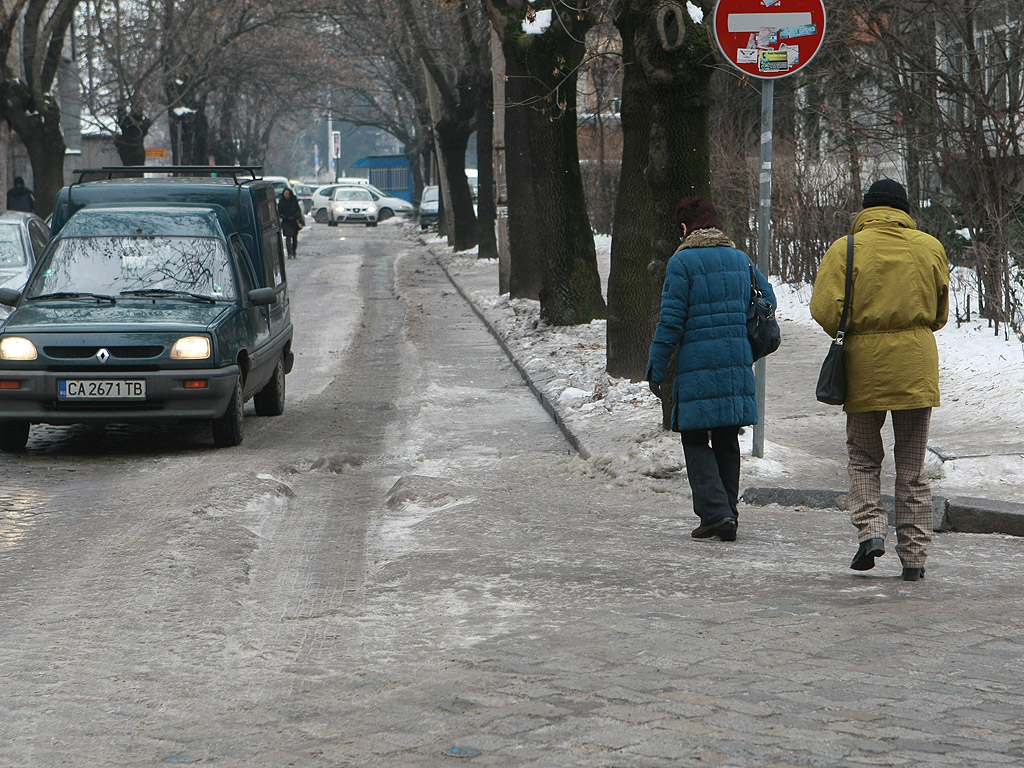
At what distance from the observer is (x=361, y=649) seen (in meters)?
5.33

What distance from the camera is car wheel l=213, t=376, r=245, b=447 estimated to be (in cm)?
1018

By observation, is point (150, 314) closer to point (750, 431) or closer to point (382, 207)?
point (750, 431)

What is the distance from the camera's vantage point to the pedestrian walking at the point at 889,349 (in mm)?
6289

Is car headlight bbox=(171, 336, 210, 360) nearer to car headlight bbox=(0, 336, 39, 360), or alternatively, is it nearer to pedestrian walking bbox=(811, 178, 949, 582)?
car headlight bbox=(0, 336, 39, 360)

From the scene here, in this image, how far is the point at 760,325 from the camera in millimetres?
7383

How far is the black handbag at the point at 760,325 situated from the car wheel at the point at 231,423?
425 centimetres

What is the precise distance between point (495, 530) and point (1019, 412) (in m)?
4.73

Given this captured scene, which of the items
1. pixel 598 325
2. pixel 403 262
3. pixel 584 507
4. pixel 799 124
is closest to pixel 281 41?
pixel 403 262

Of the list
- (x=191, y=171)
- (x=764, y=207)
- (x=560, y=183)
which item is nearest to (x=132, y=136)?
(x=560, y=183)

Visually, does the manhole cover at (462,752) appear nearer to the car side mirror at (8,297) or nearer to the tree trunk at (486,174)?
the car side mirror at (8,297)

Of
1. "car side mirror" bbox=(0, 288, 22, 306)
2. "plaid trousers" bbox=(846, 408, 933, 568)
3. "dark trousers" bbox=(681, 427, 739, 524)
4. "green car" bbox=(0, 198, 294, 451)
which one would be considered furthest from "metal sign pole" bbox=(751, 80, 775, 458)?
"car side mirror" bbox=(0, 288, 22, 306)

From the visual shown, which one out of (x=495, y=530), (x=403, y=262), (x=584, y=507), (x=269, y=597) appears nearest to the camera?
(x=269, y=597)

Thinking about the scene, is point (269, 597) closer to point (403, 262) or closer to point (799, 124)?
point (799, 124)

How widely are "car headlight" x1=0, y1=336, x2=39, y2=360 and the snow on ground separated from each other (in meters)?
3.97
